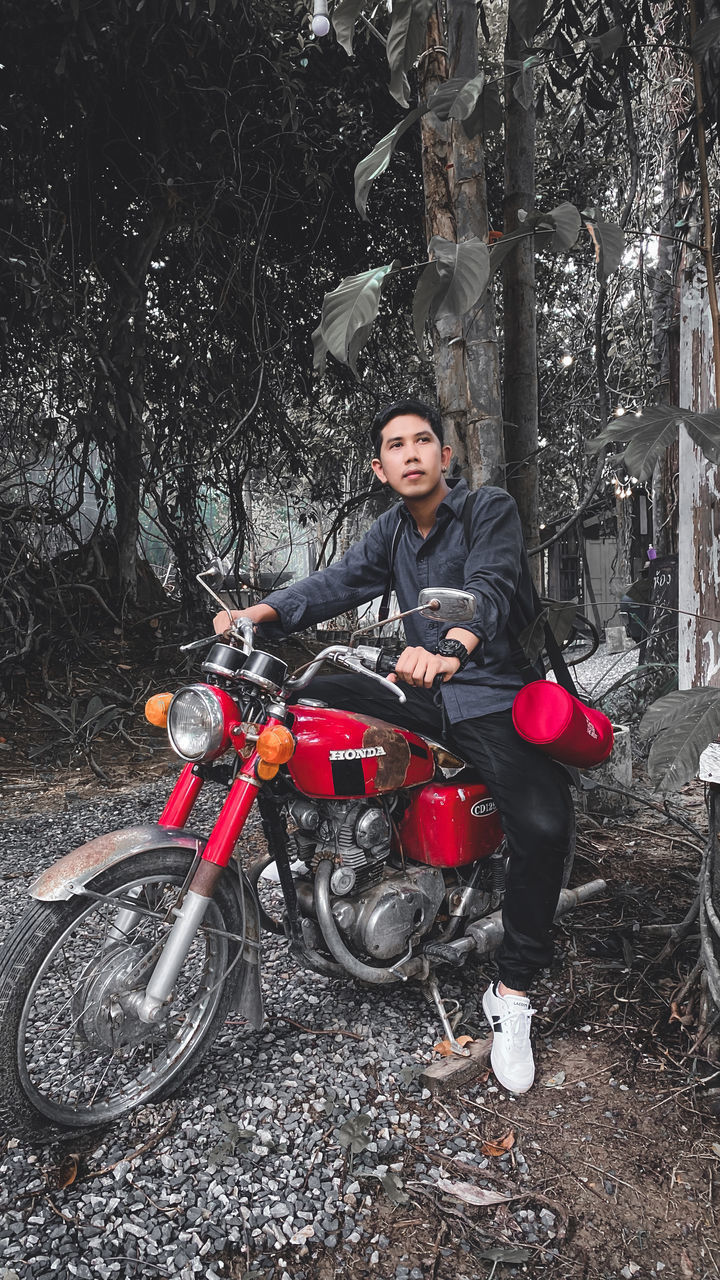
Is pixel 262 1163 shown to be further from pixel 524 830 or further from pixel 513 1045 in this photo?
pixel 524 830

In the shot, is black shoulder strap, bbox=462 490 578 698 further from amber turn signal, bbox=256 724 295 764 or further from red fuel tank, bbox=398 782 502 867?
amber turn signal, bbox=256 724 295 764

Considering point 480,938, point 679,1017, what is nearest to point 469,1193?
point 480,938

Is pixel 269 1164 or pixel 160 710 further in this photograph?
pixel 160 710

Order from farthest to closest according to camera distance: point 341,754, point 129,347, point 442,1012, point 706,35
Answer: point 129,347
point 442,1012
point 341,754
point 706,35

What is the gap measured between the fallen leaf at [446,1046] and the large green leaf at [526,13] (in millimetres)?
2099

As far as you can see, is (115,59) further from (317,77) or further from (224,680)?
(224,680)

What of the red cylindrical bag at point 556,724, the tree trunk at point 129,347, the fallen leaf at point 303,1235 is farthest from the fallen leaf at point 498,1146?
the tree trunk at point 129,347

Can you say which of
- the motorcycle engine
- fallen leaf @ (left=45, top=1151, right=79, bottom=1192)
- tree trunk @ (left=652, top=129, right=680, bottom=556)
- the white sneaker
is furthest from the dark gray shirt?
tree trunk @ (left=652, top=129, right=680, bottom=556)

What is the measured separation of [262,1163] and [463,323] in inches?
96.6

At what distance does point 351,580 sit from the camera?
2.43m

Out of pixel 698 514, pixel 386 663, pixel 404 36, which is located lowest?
pixel 386 663

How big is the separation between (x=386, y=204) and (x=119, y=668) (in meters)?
3.73

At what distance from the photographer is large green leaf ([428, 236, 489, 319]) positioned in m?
1.14

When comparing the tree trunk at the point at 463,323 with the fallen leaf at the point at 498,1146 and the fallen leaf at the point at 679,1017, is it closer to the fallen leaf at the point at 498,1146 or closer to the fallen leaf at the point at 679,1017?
the fallen leaf at the point at 679,1017
